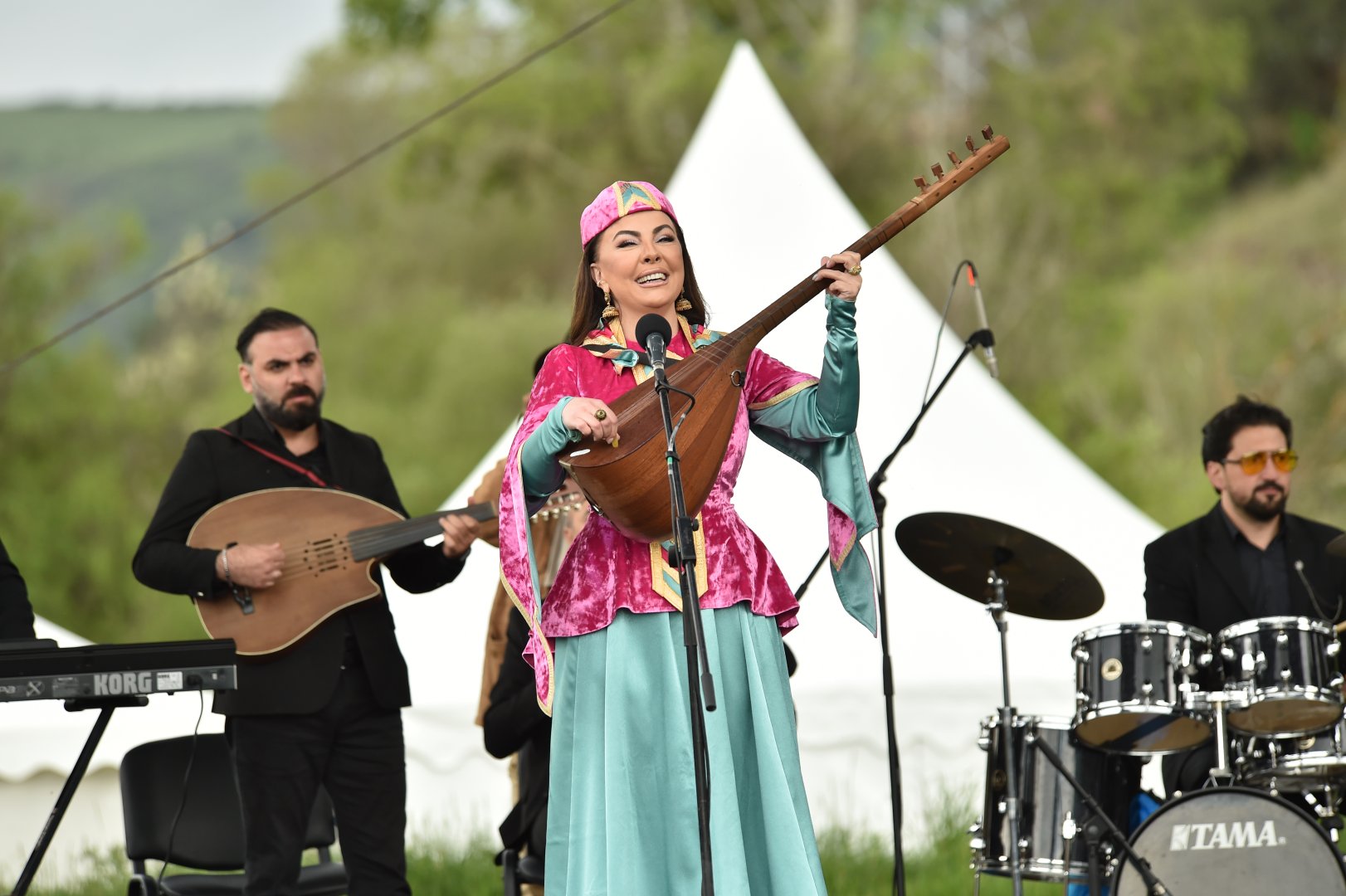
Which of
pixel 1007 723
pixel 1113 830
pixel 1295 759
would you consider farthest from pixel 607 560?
pixel 1295 759

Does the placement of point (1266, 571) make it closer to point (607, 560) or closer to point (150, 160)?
point (607, 560)

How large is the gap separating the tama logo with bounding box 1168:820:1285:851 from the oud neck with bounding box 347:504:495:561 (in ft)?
7.51

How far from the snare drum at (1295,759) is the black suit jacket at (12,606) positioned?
363cm

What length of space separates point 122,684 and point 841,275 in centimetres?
187

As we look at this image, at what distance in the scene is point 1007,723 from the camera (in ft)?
18.1

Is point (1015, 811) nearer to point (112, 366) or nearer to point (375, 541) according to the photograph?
point (375, 541)

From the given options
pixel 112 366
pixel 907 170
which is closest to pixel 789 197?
pixel 907 170

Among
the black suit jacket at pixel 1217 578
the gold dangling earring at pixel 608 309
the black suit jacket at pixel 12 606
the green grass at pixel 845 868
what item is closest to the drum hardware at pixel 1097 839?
the black suit jacket at pixel 1217 578

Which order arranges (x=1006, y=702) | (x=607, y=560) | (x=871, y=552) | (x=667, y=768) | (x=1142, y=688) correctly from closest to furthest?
(x=667, y=768)
(x=607, y=560)
(x=1142, y=688)
(x=1006, y=702)
(x=871, y=552)

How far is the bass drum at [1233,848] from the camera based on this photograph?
5086mm

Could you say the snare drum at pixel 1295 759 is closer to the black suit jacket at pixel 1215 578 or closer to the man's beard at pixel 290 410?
the black suit jacket at pixel 1215 578

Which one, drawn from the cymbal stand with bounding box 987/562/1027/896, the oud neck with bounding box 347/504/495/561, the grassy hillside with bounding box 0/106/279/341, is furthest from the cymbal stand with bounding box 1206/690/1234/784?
the grassy hillside with bounding box 0/106/279/341

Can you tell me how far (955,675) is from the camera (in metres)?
7.00

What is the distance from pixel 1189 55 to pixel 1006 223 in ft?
16.0
